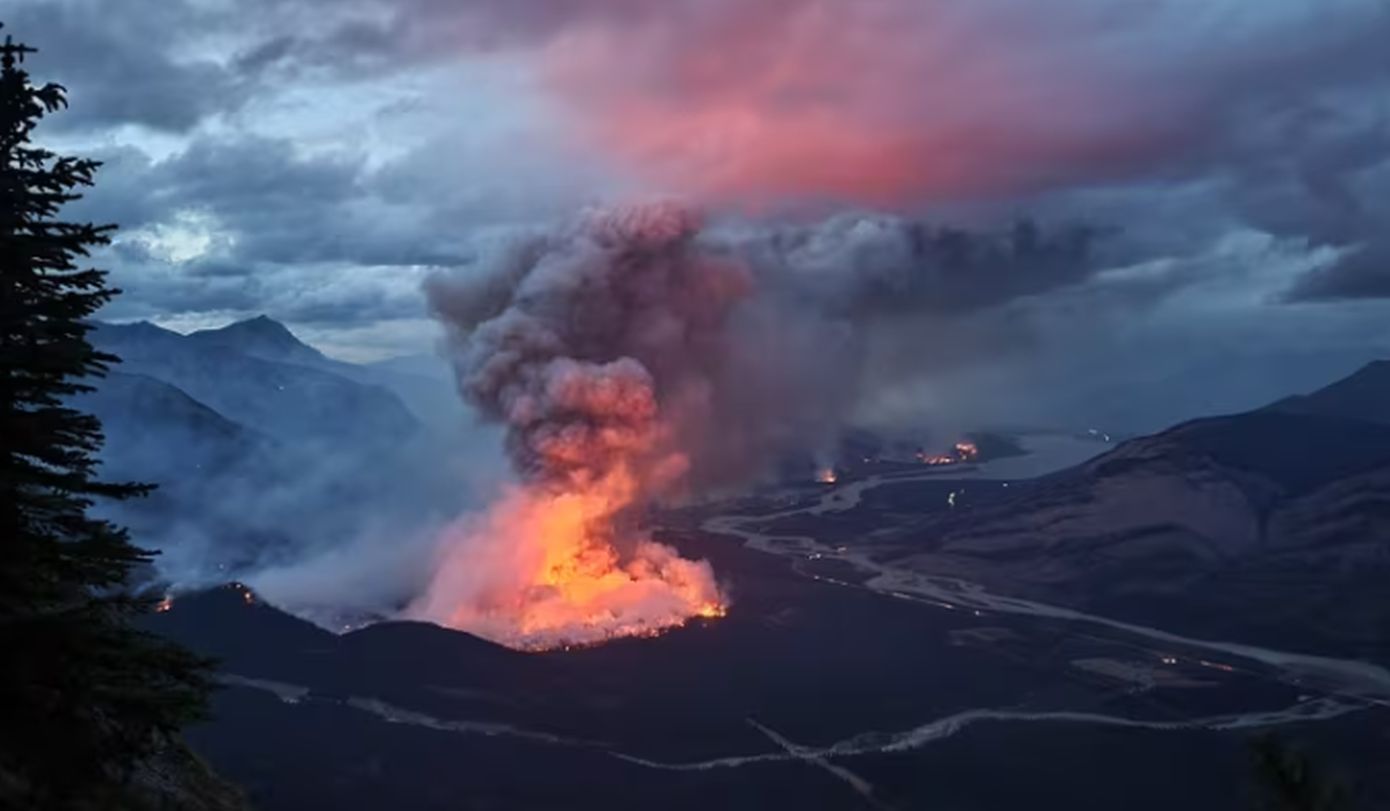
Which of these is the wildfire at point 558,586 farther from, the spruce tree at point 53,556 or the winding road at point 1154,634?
the spruce tree at point 53,556

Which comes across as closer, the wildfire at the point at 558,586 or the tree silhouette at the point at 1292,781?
the tree silhouette at the point at 1292,781

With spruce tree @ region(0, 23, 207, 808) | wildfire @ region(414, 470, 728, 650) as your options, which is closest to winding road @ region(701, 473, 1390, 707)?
wildfire @ region(414, 470, 728, 650)

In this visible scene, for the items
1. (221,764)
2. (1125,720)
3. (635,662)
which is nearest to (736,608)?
(635,662)

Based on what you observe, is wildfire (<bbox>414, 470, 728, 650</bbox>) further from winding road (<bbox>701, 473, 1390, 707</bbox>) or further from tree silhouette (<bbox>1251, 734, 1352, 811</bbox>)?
tree silhouette (<bbox>1251, 734, 1352, 811</bbox>)

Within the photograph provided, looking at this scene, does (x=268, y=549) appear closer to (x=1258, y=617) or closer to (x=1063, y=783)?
(x=1063, y=783)

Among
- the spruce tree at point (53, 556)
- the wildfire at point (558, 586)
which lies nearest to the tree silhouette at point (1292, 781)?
the spruce tree at point (53, 556)

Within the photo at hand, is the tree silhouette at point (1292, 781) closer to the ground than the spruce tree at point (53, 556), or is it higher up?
closer to the ground
